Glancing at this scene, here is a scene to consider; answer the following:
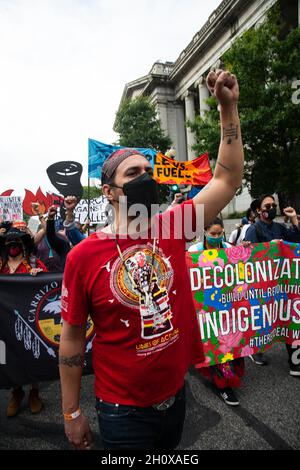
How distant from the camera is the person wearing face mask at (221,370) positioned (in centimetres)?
329

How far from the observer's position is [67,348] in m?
1.53

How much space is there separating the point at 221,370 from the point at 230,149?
104 inches

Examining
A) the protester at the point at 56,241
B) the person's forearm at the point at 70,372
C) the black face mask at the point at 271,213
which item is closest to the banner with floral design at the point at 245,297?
the black face mask at the point at 271,213

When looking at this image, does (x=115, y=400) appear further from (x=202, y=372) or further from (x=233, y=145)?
(x=202, y=372)

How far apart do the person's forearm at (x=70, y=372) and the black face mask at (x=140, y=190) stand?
2.34 feet

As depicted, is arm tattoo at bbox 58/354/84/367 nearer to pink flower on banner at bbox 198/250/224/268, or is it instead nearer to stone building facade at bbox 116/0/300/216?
pink flower on banner at bbox 198/250/224/268

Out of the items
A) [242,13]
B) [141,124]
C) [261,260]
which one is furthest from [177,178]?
[141,124]

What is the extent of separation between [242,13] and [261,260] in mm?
22181

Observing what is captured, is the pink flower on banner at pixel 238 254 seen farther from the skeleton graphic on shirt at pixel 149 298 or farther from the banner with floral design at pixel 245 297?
the skeleton graphic on shirt at pixel 149 298

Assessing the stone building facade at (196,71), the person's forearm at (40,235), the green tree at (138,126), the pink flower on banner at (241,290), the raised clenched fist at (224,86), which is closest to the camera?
the raised clenched fist at (224,86)

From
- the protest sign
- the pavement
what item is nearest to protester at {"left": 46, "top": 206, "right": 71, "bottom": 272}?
the pavement

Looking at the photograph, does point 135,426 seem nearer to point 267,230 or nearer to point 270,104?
point 267,230

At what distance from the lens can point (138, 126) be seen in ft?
92.3
